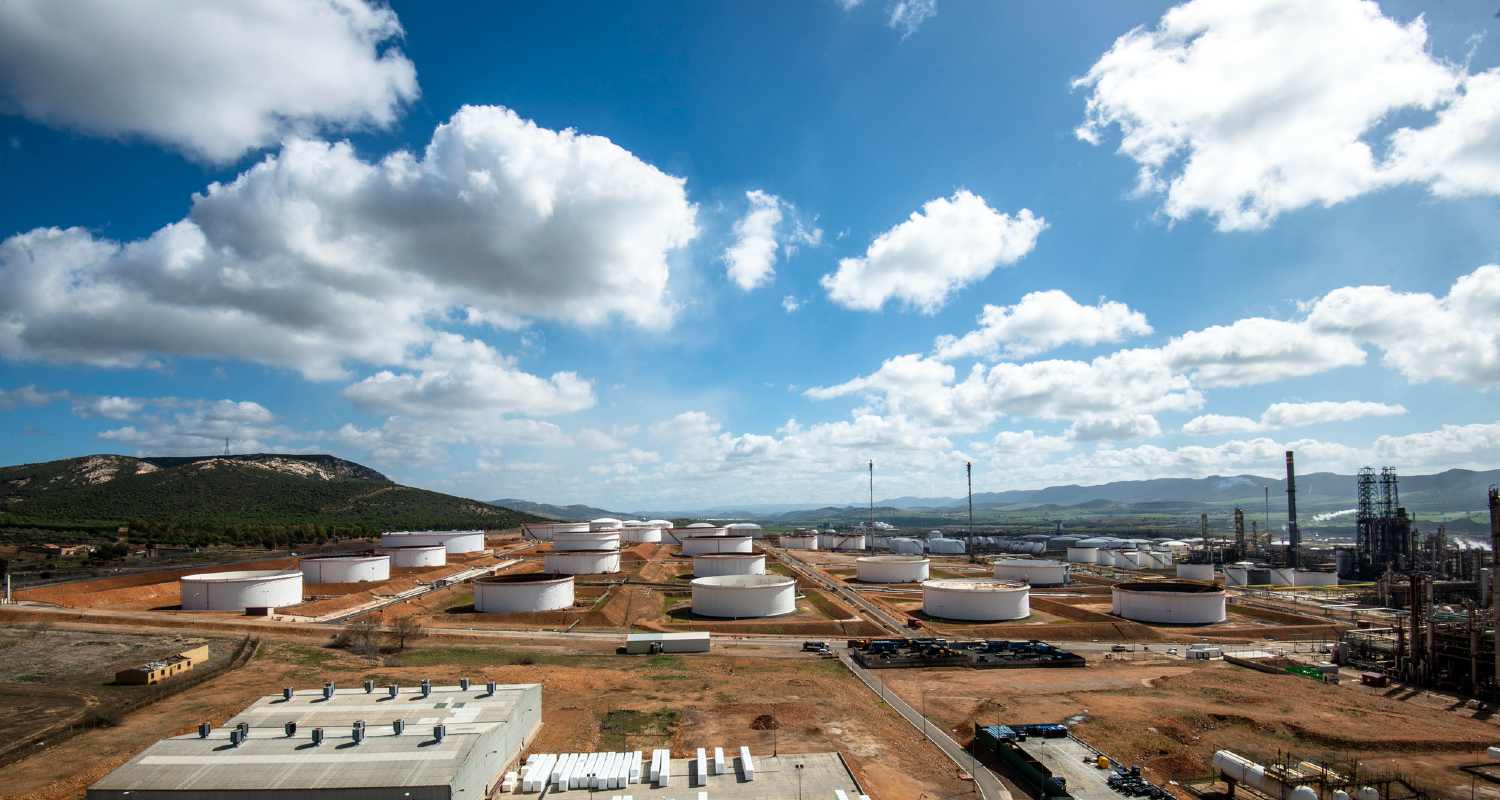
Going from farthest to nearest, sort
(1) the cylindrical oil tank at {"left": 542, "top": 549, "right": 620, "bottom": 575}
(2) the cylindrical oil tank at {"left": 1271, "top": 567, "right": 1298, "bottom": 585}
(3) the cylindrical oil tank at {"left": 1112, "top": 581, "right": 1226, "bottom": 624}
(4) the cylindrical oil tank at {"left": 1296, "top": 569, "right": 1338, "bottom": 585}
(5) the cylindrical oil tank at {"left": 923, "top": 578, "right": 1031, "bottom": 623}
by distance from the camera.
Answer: (2) the cylindrical oil tank at {"left": 1271, "top": 567, "right": 1298, "bottom": 585}
(4) the cylindrical oil tank at {"left": 1296, "top": 569, "right": 1338, "bottom": 585}
(1) the cylindrical oil tank at {"left": 542, "top": 549, "right": 620, "bottom": 575}
(3) the cylindrical oil tank at {"left": 1112, "top": 581, "right": 1226, "bottom": 624}
(5) the cylindrical oil tank at {"left": 923, "top": 578, "right": 1031, "bottom": 623}

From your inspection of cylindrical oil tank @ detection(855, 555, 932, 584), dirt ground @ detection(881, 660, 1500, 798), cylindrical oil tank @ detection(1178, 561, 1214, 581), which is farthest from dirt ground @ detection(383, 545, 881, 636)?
cylindrical oil tank @ detection(1178, 561, 1214, 581)

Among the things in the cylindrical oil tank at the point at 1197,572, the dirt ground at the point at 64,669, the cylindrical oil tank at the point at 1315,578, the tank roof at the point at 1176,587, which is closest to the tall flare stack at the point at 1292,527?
the cylindrical oil tank at the point at 1315,578

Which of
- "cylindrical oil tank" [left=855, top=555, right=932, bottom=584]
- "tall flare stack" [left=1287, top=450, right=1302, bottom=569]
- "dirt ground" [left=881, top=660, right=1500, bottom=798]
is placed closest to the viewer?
"dirt ground" [left=881, top=660, right=1500, bottom=798]

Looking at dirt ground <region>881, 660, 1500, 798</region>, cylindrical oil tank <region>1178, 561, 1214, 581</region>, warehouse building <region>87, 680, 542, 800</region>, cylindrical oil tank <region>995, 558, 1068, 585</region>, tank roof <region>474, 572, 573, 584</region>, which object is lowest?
cylindrical oil tank <region>1178, 561, 1214, 581</region>

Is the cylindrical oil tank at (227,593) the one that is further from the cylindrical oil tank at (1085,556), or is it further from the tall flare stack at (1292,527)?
the tall flare stack at (1292,527)

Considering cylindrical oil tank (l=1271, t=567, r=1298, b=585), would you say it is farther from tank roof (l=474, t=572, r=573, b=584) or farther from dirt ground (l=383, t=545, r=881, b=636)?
tank roof (l=474, t=572, r=573, b=584)

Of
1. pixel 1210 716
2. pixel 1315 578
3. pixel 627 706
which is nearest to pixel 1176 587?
pixel 1210 716

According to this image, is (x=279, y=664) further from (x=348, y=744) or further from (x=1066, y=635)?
(x=1066, y=635)

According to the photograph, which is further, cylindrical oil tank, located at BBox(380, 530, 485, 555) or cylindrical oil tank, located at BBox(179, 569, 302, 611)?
cylindrical oil tank, located at BBox(380, 530, 485, 555)
